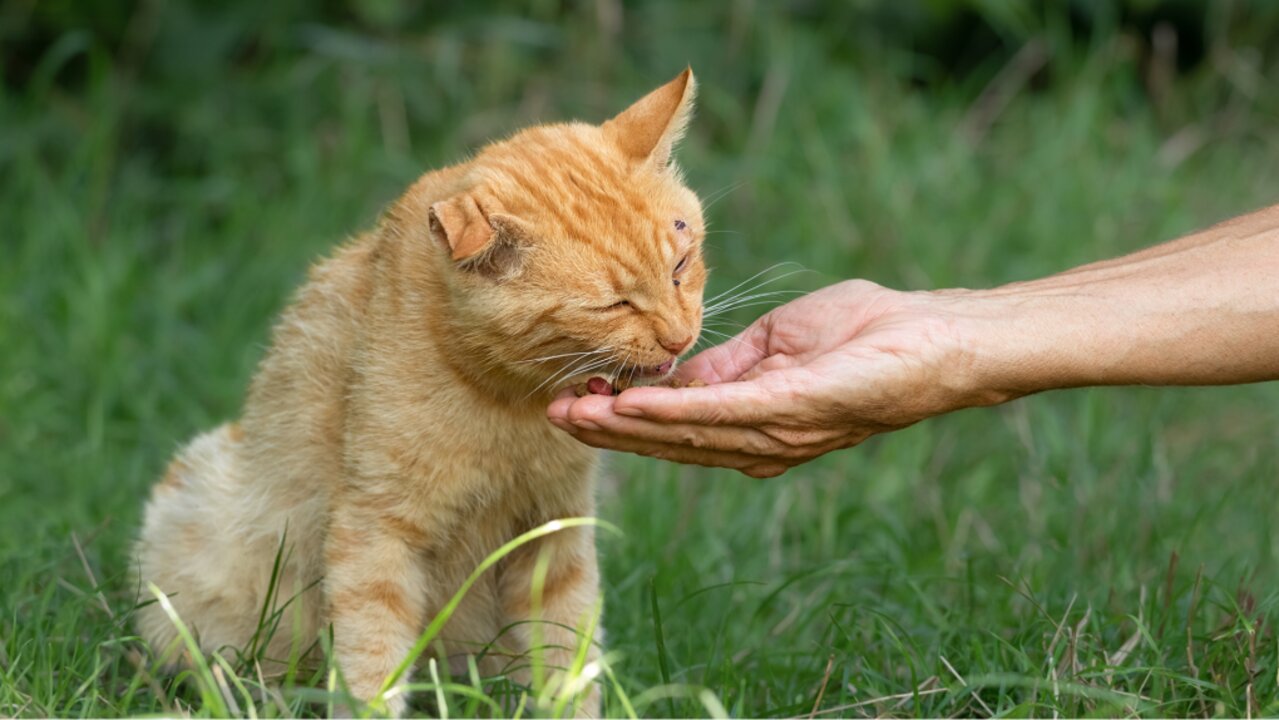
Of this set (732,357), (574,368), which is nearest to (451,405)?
(574,368)

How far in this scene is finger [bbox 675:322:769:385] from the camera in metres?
3.45

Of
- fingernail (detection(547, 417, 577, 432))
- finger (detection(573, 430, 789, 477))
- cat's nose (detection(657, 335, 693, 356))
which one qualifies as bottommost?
finger (detection(573, 430, 789, 477))

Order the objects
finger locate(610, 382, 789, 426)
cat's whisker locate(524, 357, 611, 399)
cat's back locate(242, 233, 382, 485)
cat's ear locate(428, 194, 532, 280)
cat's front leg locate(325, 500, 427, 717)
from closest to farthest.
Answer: cat's ear locate(428, 194, 532, 280)
finger locate(610, 382, 789, 426)
cat's whisker locate(524, 357, 611, 399)
cat's front leg locate(325, 500, 427, 717)
cat's back locate(242, 233, 382, 485)

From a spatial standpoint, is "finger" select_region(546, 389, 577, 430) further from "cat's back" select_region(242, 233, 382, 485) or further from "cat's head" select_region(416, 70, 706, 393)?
"cat's back" select_region(242, 233, 382, 485)

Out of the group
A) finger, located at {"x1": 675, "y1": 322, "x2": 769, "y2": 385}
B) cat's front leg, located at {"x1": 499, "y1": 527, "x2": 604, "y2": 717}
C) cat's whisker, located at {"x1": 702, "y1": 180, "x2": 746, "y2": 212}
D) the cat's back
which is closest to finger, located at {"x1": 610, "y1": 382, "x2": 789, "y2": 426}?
finger, located at {"x1": 675, "y1": 322, "x2": 769, "y2": 385}

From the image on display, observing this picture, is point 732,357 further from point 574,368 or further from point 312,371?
point 312,371

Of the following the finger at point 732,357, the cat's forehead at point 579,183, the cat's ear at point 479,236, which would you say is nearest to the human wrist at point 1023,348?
the finger at point 732,357

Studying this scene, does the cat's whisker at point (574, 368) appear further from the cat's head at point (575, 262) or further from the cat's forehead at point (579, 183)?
the cat's forehead at point (579, 183)

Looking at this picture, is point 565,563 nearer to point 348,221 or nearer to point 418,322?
point 418,322

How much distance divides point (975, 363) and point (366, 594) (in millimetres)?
1416

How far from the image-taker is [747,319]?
5.69 m

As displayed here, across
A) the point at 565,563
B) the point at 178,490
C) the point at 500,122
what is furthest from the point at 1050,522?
the point at 500,122

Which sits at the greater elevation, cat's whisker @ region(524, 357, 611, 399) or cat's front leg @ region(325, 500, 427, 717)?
cat's whisker @ region(524, 357, 611, 399)

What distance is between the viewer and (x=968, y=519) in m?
4.39
